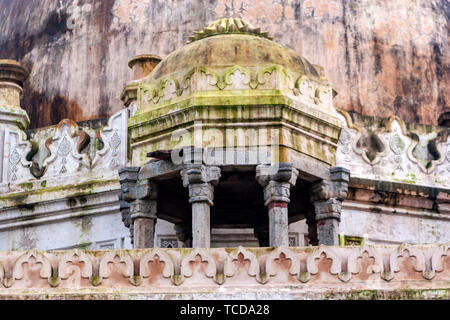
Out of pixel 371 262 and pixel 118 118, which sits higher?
pixel 118 118

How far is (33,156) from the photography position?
71.7ft

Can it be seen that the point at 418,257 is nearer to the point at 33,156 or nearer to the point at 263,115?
the point at 263,115

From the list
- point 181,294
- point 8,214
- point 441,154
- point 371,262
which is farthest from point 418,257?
point 8,214

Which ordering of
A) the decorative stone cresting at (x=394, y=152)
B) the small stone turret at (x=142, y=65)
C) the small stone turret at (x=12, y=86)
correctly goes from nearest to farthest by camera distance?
the decorative stone cresting at (x=394, y=152) → the small stone turret at (x=142, y=65) → the small stone turret at (x=12, y=86)

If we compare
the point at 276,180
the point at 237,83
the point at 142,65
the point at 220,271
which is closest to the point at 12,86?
the point at 142,65

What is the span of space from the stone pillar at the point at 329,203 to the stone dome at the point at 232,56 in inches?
57.2

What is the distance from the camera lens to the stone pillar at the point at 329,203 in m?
17.8

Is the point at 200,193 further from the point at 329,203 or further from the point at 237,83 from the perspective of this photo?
the point at 329,203

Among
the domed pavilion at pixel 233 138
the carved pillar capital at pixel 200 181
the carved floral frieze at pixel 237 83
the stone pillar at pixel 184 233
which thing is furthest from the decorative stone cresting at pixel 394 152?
the carved pillar capital at pixel 200 181

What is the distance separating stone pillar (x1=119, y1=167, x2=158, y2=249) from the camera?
1770 cm

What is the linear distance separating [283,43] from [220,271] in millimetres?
9726

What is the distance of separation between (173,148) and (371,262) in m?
4.00

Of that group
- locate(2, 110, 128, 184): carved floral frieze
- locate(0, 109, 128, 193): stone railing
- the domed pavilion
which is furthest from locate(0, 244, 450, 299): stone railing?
locate(2, 110, 128, 184): carved floral frieze

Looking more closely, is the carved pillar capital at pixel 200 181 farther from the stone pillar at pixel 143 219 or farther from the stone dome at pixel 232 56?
the stone dome at pixel 232 56
